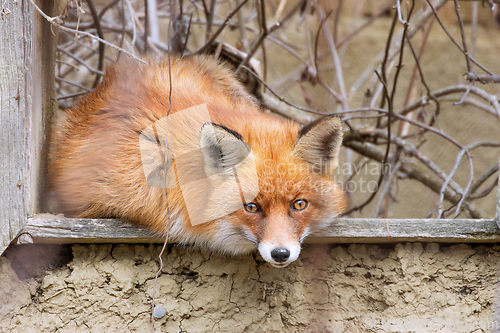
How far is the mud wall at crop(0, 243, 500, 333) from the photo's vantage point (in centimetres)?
242

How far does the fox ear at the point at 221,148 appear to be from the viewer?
2270 millimetres

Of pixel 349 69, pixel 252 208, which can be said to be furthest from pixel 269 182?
pixel 349 69

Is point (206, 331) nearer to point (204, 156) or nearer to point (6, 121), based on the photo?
point (204, 156)

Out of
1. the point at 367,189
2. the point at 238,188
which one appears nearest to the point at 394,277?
the point at 238,188

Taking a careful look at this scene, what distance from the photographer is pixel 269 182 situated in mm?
2383

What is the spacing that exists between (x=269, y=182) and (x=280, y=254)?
0.40 m

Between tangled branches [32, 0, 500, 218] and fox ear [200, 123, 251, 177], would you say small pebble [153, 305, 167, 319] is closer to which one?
fox ear [200, 123, 251, 177]

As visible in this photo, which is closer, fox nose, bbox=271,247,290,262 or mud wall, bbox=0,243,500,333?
fox nose, bbox=271,247,290,262

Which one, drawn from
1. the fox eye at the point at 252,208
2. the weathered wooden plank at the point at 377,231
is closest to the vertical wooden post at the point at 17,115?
the weathered wooden plank at the point at 377,231

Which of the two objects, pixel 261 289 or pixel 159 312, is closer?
pixel 159 312

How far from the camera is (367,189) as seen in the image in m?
6.17

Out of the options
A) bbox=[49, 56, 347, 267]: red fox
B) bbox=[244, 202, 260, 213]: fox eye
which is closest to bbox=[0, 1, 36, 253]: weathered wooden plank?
bbox=[49, 56, 347, 267]: red fox

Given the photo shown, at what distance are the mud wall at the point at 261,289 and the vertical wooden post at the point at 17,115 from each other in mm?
242

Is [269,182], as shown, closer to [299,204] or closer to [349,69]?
[299,204]
